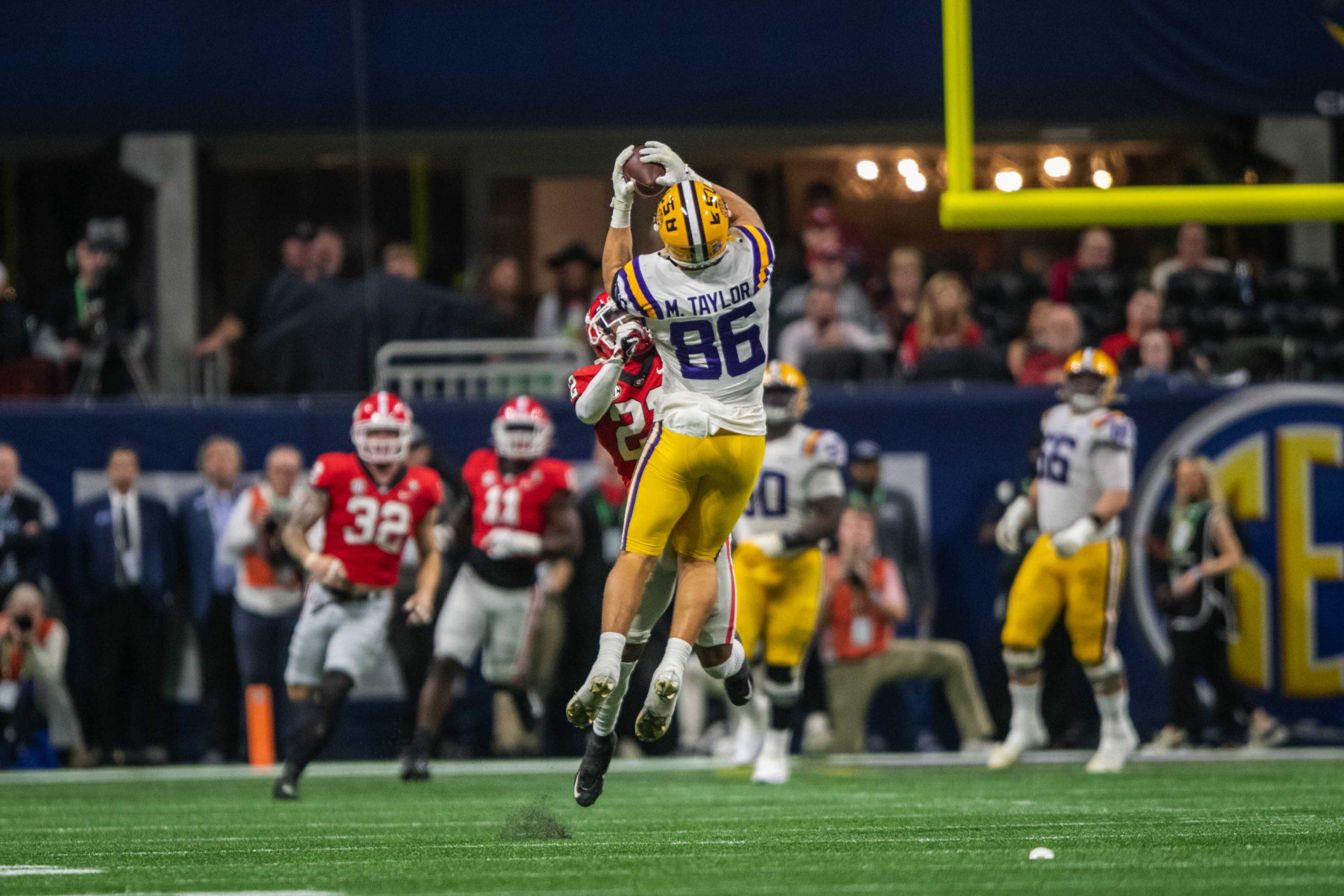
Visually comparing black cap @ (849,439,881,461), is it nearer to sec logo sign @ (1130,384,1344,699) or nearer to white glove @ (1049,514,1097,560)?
sec logo sign @ (1130,384,1344,699)

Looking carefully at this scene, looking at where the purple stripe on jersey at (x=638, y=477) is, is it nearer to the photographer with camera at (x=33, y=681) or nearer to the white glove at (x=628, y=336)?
the white glove at (x=628, y=336)

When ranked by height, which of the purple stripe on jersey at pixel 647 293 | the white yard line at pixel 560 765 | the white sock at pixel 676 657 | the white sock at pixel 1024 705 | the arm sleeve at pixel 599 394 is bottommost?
the white yard line at pixel 560 765

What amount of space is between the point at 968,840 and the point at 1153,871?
891 millimetres

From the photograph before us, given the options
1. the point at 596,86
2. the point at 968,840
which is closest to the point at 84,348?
the point at 596,86

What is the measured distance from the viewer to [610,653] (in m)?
6.21

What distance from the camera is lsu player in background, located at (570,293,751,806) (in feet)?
20.9

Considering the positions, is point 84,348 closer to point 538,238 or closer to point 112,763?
point 112,763

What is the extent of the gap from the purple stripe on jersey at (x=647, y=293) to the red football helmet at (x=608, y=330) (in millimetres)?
110

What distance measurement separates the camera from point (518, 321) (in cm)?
1235

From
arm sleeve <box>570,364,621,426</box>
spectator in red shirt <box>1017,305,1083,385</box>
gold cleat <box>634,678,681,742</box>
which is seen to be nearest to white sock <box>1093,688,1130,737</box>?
spectator in red shirt <box>1017,305,1083,385</box>

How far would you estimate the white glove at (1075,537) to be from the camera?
9445 mm

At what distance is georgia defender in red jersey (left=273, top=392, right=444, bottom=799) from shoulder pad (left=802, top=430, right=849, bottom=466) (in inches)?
72.9

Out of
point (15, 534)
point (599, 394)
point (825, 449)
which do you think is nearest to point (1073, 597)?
point (825, 449)

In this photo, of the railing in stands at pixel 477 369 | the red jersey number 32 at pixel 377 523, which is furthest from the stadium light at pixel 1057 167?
the red jersey number 32 at pixel 377 523
